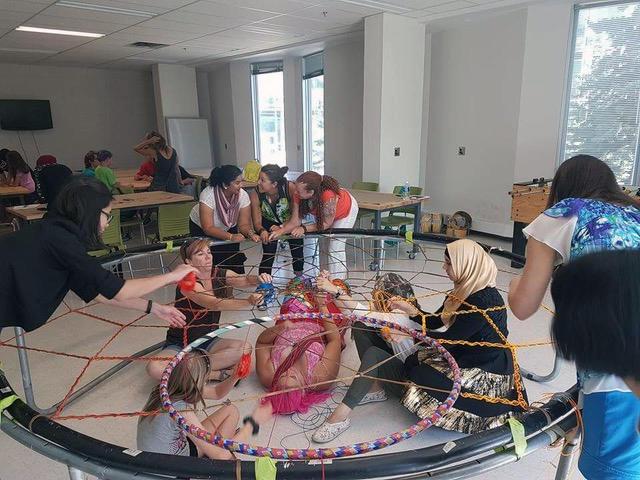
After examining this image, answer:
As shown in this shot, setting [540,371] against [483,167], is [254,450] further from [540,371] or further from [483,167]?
[483,167]

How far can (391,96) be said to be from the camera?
625cm

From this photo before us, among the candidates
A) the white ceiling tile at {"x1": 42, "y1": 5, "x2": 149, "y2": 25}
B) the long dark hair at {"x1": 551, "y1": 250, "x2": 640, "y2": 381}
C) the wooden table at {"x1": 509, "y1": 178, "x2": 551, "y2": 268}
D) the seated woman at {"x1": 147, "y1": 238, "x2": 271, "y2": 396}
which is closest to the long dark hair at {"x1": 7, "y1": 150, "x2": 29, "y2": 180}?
the white ceiling tile at {"x1": 42, "y1": 5, "x2": 149, "y2": 25}

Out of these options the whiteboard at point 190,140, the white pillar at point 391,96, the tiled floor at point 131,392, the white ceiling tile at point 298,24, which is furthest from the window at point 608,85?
the whiteboard at point 190,140

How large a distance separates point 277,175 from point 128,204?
2.31 m

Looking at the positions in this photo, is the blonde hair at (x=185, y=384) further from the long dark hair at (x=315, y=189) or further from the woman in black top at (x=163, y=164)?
the woman in black top at (x=163, y=164)

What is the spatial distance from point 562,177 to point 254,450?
150cm

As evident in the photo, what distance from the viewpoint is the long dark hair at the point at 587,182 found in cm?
164

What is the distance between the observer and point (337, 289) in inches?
→ 113

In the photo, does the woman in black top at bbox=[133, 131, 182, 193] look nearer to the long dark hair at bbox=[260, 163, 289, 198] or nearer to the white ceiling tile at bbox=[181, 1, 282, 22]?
the white ceiling tile at bbox=[181, 1, 282, 22]

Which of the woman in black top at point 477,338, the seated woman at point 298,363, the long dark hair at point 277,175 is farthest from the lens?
the long dark hair at point 277,175

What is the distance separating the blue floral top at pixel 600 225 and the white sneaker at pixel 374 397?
1.67 metres

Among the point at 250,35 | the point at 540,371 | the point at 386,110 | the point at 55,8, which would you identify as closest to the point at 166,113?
the point at 250,35

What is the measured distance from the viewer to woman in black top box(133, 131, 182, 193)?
20.5 feet

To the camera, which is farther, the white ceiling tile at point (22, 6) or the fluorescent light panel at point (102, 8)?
the fluorescent light panel at point (102, 8)
